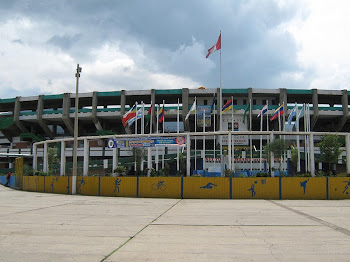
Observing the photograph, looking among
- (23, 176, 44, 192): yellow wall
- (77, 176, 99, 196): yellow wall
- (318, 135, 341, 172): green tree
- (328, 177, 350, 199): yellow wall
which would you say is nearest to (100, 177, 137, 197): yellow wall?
(77, 176, 99, 196): yellow wall

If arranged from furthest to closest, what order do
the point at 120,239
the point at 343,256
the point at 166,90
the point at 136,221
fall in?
the point at 166,90 → the point at 136,221 → the point at 120,239 → the point at 343,256

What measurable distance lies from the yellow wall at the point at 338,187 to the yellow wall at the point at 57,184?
19140 millimetres

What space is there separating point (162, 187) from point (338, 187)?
38.1 feet

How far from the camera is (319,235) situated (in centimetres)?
877

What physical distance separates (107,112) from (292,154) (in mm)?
34876

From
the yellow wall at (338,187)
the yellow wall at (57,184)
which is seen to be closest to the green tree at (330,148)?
the yellow wall at (338,187)

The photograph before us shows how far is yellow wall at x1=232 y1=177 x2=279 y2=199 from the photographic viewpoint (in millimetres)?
20312

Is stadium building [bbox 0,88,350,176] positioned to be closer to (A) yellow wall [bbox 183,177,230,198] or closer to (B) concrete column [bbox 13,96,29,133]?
(B) concrete column [bbox 13,96,29,133]

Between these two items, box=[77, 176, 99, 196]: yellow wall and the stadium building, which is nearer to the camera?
box=[77, 176, 99, 196]: yellow wall

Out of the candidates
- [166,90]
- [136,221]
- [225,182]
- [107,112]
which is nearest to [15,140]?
[107,112]

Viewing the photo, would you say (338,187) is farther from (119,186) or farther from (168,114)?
(168,114)

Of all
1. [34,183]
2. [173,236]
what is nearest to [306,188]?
[173,236]

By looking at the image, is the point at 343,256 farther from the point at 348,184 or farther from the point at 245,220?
the point at 348,184

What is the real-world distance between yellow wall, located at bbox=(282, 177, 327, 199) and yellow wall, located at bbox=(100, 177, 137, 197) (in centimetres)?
1013
